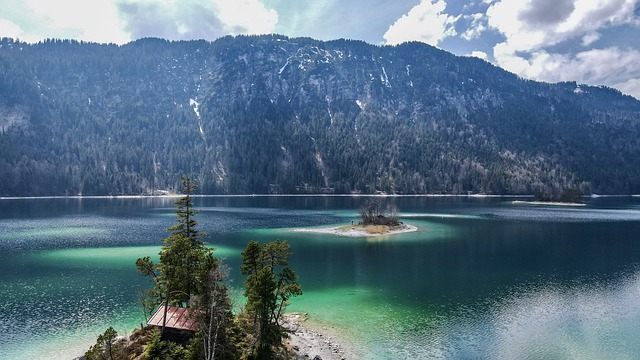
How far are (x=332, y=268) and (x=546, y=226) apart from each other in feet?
327

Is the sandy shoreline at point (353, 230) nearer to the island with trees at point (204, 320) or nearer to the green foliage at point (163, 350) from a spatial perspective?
the island with trees at point (204, 320)

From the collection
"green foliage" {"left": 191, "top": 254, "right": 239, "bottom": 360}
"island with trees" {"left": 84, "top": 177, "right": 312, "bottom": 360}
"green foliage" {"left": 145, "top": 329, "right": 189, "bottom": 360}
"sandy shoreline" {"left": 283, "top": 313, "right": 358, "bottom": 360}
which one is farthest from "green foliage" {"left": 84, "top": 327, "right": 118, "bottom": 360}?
"sandy shoreline" {"left": 283, "top": 313, "right": 358, "bottom": 360}

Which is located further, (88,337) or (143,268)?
(88,337)

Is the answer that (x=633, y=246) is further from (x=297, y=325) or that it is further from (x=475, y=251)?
(x=297, y=325)

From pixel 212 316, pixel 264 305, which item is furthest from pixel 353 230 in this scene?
pixel 212 316

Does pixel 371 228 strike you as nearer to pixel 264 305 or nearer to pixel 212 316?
pixel 264 305

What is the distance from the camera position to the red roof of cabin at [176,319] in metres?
34.8

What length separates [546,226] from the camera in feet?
472

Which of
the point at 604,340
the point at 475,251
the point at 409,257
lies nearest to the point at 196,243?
the point at 604,340

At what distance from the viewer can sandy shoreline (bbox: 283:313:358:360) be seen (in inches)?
1553

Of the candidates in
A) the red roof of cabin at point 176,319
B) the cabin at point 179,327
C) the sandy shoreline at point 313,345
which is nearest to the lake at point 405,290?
the sandy shoreline at point 313,345

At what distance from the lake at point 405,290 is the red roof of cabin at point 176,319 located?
418 inches

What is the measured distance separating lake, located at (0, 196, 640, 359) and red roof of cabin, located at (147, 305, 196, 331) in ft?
34.8

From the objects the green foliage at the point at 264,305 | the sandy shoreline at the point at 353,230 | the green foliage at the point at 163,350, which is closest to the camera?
the green foliage at the point at 163,350
